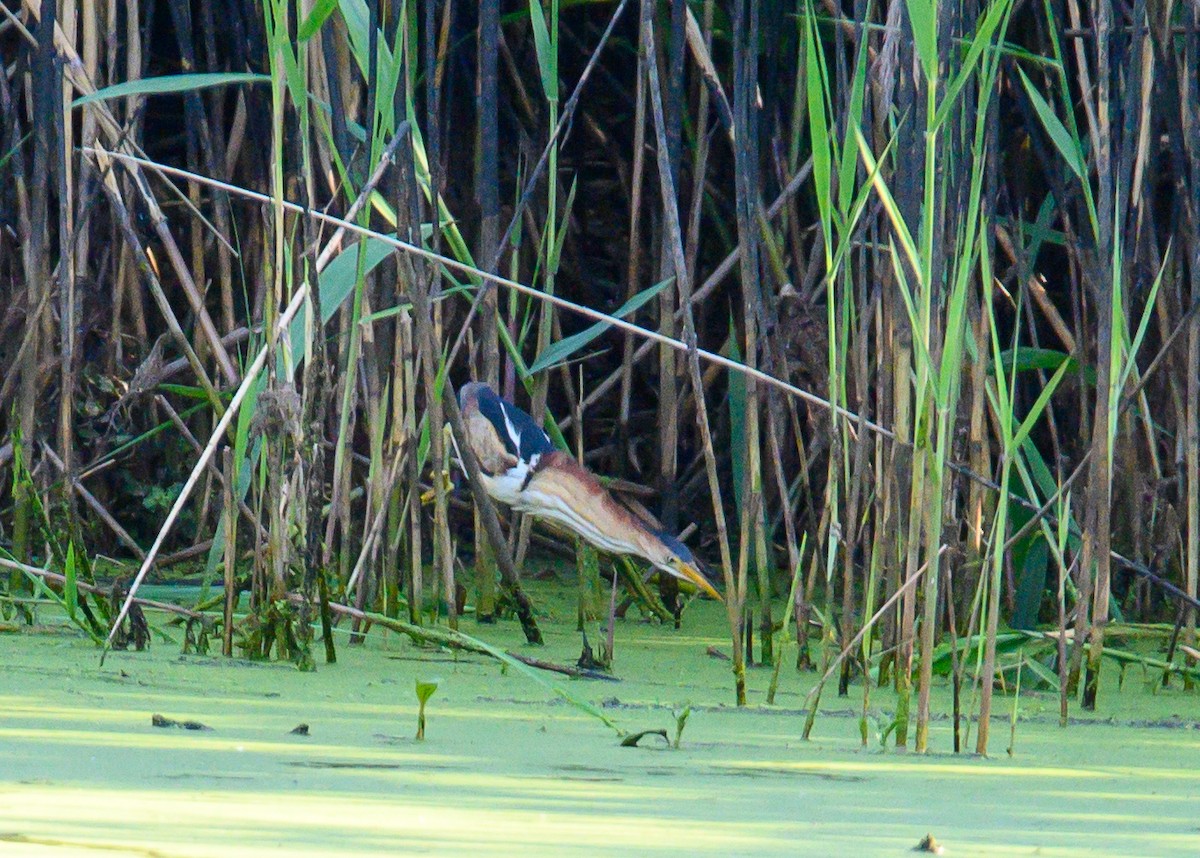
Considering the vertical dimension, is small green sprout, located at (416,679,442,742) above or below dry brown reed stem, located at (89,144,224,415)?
below

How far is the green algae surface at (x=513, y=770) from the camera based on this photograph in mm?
1017

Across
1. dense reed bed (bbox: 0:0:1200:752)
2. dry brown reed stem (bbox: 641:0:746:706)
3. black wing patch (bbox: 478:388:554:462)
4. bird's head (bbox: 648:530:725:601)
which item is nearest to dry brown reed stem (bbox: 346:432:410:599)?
dense reed bed (bbox: 0:0:1200:752)

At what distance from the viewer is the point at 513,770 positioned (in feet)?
4.20

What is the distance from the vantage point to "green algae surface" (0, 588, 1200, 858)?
3.34ft

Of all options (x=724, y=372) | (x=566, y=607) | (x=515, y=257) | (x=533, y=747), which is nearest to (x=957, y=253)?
(x=533, y=747)

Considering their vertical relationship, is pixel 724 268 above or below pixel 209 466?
above

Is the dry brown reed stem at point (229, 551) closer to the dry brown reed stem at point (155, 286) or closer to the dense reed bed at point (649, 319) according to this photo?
the dense reed bed at point (649, 319)

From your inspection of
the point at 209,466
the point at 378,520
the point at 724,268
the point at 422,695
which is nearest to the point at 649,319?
the point at 724,268

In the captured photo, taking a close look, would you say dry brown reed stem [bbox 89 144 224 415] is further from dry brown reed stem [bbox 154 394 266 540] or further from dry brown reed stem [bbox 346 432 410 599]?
dry brown reed stem [bbox 346 432 410 599]

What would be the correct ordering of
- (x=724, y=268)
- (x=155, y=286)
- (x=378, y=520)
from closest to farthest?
1. (x=378, y=520)
2. (x=155, y=286)
3. (x=724, y=268)

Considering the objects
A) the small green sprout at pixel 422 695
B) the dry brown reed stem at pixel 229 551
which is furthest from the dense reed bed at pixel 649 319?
the small green sprout at pixel 422 695

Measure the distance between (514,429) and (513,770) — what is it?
981mm

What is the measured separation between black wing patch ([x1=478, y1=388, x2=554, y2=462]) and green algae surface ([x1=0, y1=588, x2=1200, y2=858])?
0.34 meters

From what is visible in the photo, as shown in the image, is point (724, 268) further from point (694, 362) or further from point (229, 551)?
point (229, 551)
